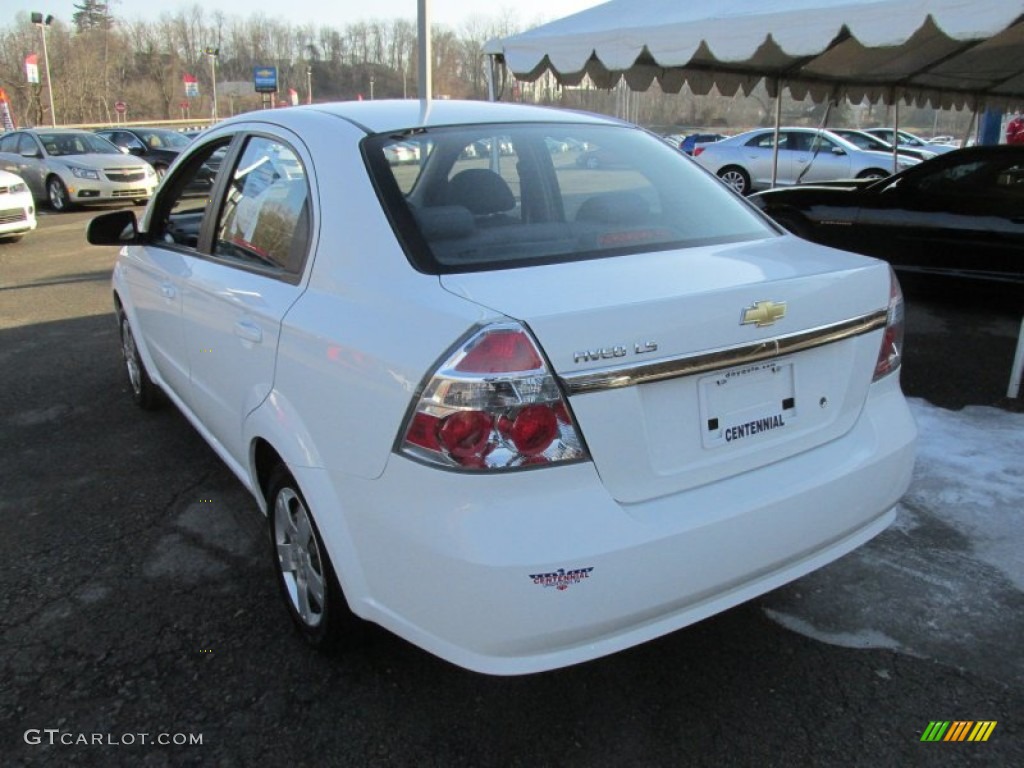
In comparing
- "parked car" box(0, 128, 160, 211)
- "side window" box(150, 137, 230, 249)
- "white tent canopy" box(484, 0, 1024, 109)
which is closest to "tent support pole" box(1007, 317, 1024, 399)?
"white tent canopy" box(484, 0, 1024, 109)

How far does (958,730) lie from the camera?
2.22 m

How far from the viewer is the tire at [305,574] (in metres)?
2.35

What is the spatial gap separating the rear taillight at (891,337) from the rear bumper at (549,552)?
0.45m

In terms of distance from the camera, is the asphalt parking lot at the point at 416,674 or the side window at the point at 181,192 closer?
the asphalt parking lot at the point at 416,674

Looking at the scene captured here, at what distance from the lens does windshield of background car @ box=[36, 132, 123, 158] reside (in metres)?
16.4

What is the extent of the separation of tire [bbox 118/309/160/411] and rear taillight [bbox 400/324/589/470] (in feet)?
10.4

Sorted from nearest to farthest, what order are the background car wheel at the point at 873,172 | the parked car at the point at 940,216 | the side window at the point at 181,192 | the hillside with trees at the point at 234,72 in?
the side window at the point at 181,192, the parked car at the point at 940,216, the background car wheel at the point at 873,172, the hillside with trees at the point at 234,72

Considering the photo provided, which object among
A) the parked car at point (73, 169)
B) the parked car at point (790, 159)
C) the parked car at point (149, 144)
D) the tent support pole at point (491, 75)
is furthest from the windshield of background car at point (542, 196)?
the parked car at point (149, 144)

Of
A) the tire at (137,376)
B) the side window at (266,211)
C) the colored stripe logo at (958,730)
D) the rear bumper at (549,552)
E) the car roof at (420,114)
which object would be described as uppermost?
the car roof at (420,114)

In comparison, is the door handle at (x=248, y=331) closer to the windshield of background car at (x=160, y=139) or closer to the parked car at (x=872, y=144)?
the parked car at (x=872, y=144)

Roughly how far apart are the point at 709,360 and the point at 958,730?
1279 mm

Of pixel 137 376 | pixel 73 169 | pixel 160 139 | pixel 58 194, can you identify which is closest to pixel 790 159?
pixel 73 169

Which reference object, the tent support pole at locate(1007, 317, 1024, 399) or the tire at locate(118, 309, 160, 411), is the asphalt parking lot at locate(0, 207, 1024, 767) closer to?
the tire at locate(118, 309, 160, 411)

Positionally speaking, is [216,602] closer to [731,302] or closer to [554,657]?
[554,657]
